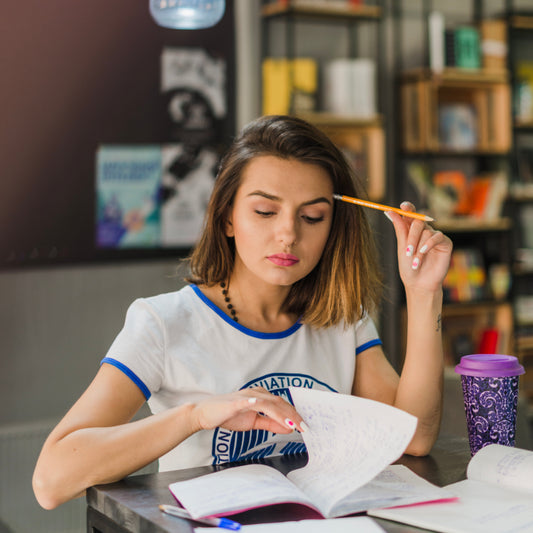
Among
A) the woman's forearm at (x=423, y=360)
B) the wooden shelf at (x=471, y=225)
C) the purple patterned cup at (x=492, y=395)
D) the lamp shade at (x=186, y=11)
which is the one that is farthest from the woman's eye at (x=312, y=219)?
the wooden shelf at (x=471, y=225)

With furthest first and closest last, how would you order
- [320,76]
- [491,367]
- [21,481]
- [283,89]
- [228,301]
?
[320,76] < [283,89] < [21,481] < [228,301] < [491,367]

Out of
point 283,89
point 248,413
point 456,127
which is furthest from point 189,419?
point 456,127

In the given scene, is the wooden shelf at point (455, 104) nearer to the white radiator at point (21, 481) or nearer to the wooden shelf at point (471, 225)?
the wooden shelf at point (471, 225)

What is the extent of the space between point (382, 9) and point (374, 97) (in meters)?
0.59

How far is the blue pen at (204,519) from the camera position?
1.05 metres

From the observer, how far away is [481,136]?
473 centimetres

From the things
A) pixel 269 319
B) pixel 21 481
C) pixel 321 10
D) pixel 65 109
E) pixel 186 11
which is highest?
pixel 321 10

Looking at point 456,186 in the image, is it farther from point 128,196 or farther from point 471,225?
point 128,196

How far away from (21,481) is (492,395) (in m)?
2.13

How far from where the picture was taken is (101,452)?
50.8 inches

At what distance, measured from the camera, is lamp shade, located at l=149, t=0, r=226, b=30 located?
2.27m

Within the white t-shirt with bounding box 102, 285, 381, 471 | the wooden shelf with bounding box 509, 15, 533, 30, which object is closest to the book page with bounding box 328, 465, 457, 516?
the white t-shirt with bounding box 102, 285, 381, 471

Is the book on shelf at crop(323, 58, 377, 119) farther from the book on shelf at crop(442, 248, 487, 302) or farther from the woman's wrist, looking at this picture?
the woman's wrist

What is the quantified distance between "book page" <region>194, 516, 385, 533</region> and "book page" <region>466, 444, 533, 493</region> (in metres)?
0.28
